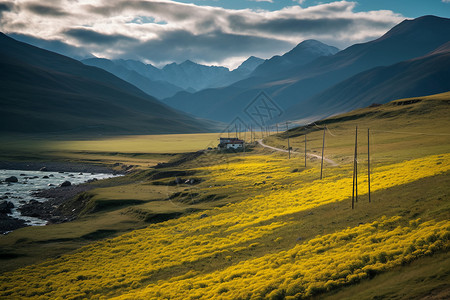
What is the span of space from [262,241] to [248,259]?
5.51 metres

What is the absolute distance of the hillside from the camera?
27.5m

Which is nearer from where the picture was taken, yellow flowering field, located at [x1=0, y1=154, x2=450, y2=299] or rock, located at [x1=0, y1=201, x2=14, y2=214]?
yellow flowering field, located at [x1=0, y1=154, x2=450, y2=299]

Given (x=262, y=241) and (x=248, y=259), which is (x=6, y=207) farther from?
(x=248, y=259)

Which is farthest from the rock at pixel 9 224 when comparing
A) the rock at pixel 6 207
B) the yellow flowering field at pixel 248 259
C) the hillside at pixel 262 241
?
the yellow flowering field at pixel 248 259

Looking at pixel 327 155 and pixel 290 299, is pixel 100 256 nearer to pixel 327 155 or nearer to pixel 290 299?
pixel 290 299

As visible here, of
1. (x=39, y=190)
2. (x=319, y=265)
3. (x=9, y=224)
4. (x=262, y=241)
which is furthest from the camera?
(x=39, y=190)

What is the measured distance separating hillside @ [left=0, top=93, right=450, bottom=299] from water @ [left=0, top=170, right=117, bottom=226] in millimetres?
15339

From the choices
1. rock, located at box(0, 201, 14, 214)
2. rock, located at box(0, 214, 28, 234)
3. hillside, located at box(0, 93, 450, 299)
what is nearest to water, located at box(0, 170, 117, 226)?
rock, located at box(0, 201, 14, 214)

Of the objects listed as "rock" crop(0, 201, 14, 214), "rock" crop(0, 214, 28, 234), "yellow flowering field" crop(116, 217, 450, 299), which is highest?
"yellow flowering field" crop(116, 217, 450, 299)

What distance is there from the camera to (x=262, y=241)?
43531 millimetres

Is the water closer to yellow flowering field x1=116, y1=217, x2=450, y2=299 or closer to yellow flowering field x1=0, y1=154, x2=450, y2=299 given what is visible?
yellow flowering field x1=0, y1=154, x2=450, y2=299

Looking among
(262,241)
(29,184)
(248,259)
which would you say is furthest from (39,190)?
(248,259)

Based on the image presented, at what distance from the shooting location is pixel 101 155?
189 meters

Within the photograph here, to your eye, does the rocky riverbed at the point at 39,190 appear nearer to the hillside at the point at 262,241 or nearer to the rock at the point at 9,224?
the rock at the point at 9,224
